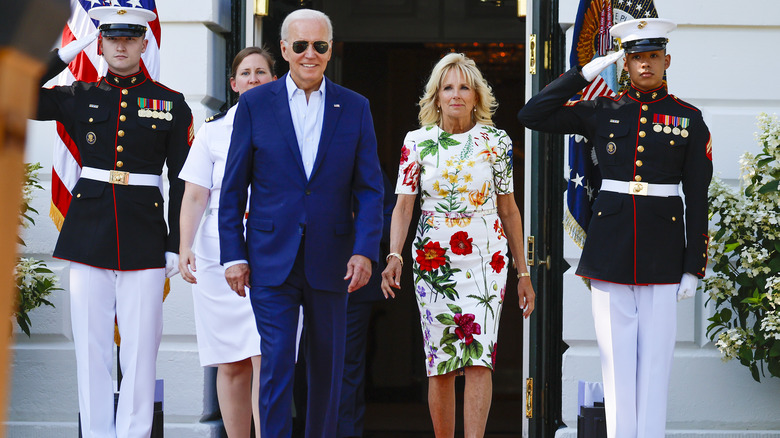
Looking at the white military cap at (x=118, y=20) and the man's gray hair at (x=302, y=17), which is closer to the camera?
the man's gray hair at (x=302, y=17)

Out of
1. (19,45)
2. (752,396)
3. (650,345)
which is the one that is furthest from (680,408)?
(19,45)

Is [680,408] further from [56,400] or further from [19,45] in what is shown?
[19,45]

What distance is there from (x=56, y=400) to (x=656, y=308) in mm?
3373

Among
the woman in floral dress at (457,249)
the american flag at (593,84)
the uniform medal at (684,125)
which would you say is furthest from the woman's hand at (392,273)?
the uniform medal at (684,125)

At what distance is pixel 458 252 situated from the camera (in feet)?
15.3

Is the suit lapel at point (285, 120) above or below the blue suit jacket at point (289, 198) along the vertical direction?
above

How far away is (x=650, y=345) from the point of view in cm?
416

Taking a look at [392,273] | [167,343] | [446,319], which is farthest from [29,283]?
[446,319]

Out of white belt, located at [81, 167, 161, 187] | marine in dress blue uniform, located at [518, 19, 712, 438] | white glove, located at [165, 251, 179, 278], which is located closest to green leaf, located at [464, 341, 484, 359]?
marine in dress blue uniform, located at [518, 19, 712, 438]

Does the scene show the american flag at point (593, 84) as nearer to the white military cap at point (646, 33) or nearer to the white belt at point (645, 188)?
the white belt at point (645, 188)

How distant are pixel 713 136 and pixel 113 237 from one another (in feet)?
10.6

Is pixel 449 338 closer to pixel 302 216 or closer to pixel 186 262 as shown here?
pixel 186 262

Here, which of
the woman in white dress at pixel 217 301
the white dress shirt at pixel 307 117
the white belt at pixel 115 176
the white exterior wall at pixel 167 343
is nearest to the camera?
the white dress shirt at pixel 307 117

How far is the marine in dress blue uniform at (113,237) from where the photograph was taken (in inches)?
165
